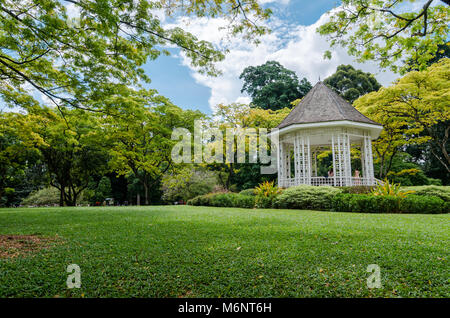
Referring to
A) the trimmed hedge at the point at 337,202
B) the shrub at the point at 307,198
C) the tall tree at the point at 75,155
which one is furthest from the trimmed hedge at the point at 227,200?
the tall tree at the point at 75,155

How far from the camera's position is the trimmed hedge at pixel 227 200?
12844 mm

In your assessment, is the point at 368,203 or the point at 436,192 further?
the point at 436,192

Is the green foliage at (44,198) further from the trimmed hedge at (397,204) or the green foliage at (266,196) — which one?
the trimmed hedge at (397,204)

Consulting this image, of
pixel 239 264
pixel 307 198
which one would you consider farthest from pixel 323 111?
pixel 239 264

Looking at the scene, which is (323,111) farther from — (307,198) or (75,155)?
(75,155)

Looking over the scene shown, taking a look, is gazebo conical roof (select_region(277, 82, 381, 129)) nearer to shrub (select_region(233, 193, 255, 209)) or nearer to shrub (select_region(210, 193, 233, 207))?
shrub (select_region(233, 193, 255, 209))

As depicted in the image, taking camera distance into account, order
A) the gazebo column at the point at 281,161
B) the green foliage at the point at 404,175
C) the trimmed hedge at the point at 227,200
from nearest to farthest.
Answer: the trimmed hedge at the point at 227,200, the gazebo column at the point at 281,161, the green foliage at the point at 404,175

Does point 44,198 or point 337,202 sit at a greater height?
point 337,202

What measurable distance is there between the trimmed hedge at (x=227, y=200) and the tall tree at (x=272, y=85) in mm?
18635

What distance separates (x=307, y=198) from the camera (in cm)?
1071

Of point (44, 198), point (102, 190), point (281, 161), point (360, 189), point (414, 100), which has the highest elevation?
point (414, 100)

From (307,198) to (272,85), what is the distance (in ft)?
77.6

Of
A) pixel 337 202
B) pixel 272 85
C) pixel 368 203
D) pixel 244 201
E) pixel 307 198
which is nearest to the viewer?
pixel 368 203
